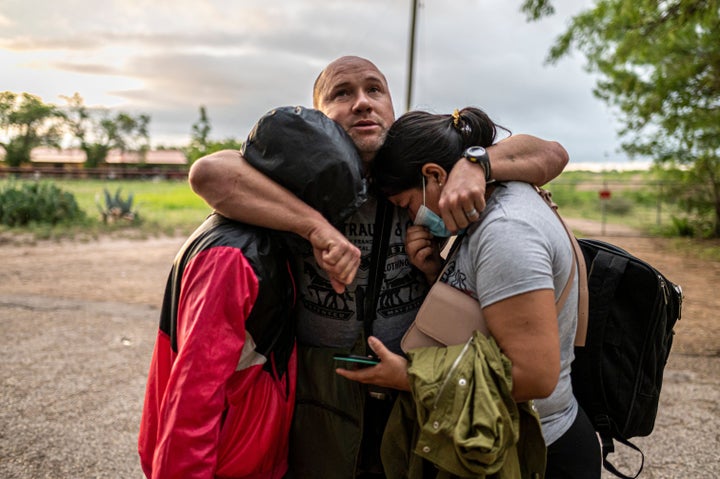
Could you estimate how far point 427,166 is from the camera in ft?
5.42

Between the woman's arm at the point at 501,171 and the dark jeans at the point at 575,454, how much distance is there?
0.75 metres

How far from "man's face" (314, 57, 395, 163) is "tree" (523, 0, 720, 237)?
6984mm

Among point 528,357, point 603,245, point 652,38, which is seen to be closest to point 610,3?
point 652,38

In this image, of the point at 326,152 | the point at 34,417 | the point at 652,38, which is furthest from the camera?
the point at 652,38

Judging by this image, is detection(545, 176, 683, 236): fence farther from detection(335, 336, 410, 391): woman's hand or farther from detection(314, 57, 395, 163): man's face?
detection(335, 336, 410, 391): woman's hand

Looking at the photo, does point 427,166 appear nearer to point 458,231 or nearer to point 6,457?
point 458,231

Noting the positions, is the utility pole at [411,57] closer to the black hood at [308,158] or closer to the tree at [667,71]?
the tree at [667,71]

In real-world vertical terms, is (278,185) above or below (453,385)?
above

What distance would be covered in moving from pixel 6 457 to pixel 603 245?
361 centimetres

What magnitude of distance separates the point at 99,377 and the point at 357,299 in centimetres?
388

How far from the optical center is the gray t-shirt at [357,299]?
1814mm

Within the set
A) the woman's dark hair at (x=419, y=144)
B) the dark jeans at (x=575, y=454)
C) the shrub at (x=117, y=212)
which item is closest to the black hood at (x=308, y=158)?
the woman's dark hair at (x=419, y=144)

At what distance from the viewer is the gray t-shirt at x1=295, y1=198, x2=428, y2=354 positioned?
1.81 m

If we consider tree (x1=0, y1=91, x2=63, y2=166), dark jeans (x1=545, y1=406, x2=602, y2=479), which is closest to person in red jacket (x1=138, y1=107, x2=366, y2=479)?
dark jeans (x1=545, y1=406, x2=602, y2=479)
